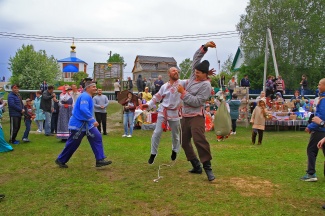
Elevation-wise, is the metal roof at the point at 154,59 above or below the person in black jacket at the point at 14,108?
above

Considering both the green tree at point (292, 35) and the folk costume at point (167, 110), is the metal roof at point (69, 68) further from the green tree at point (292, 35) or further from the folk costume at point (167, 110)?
the folk costume at point (167, 110)

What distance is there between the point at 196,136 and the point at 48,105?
27.7ft

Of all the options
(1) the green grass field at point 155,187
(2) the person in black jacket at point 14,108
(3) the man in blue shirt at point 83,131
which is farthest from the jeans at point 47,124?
(3) the man in blue shirt at point 83,131

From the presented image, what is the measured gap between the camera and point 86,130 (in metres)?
6.92

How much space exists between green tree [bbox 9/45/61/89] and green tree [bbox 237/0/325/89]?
22.4m

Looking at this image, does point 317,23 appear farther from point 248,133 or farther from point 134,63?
point 134,63

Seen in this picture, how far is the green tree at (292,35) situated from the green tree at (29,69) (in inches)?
882

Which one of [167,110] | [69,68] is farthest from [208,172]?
[69,68]

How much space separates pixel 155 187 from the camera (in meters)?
5.56

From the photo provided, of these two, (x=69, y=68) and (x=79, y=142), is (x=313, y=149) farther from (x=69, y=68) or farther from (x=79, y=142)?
(x=69, y=68)

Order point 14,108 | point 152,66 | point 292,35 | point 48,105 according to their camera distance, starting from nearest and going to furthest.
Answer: point 14,108
point 48,105
point 292,35
point 152,66

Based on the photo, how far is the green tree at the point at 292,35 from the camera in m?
34.9

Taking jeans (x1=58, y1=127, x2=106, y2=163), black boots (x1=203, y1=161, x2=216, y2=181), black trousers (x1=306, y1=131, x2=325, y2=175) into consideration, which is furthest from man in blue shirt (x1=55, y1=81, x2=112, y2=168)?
black trousers (x1=306, y1=131, x2=325, y2=175)

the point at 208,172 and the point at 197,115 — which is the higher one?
the point at 197,115
